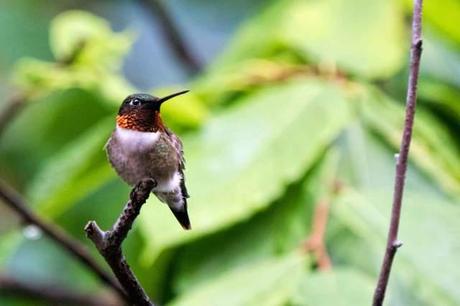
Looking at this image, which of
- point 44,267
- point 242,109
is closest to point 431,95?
point 242,109

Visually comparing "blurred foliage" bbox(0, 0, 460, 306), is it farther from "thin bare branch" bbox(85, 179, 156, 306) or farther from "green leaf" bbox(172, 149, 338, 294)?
"thin bare branch" bbox(85, 179, 156, 306)

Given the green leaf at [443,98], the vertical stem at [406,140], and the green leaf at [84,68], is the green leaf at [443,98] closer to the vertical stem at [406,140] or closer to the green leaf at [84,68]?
the green leaf at [84,68]

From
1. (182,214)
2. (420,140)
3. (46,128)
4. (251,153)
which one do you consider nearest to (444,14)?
(420,140)

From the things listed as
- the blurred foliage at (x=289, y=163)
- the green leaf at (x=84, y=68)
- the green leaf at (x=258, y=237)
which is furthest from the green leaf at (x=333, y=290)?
the green leaf at (x=84, y=68)

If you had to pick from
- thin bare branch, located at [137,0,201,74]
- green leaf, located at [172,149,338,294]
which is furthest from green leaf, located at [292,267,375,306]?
thin bare branch, located at [137,0,201,74]

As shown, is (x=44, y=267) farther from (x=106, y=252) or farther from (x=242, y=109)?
(x=106, y=252)
